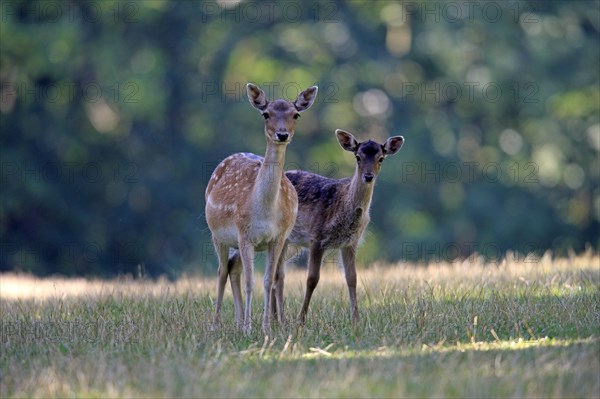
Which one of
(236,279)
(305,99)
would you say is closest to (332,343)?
(236,279)

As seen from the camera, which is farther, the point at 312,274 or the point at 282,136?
the point at 312,274

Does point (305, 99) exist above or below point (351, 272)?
above

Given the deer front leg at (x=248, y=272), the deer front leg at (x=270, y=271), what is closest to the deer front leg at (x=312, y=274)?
the deer front leg at (x=270, y=271)

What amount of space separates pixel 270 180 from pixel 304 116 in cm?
2423

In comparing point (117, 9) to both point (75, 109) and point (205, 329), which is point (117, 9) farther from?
point (205, 329)

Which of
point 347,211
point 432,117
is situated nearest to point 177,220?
point 432,117

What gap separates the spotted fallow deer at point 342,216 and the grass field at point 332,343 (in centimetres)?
37

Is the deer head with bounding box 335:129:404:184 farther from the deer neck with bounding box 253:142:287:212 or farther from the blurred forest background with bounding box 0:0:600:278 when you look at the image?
the blurred forest background with bounding box 0:0:600:278

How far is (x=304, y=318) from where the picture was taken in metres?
10.7

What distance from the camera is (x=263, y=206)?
10.7m

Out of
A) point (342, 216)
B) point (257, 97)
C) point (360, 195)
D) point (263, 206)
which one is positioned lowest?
point (342, 216)

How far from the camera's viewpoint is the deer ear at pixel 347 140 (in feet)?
38.0

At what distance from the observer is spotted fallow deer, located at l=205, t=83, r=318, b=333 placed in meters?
10.6

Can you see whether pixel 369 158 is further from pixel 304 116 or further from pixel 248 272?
pixel 304 116
